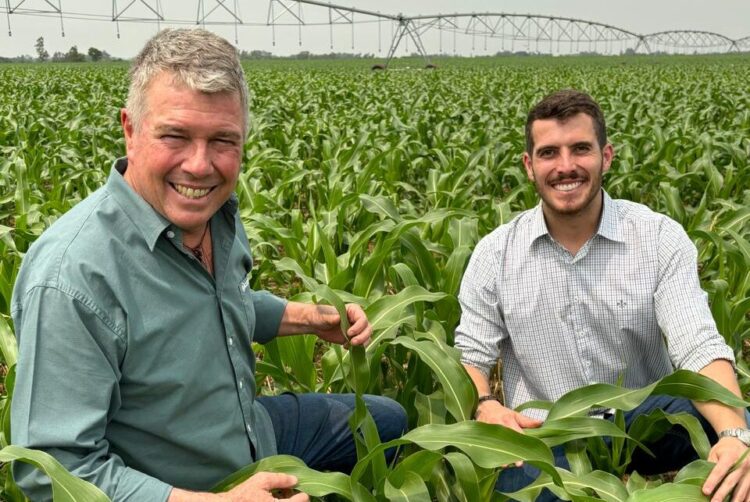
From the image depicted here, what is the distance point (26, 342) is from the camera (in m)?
1.56


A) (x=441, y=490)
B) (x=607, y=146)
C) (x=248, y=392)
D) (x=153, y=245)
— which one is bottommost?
(x=441, y=490)

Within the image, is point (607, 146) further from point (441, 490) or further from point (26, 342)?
point (26, 342)

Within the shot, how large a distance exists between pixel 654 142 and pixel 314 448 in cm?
608

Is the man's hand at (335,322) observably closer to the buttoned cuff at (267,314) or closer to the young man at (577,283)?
the buttoned cuff at (267,314)

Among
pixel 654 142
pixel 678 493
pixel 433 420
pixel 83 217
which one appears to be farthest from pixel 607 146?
pixel 654 142

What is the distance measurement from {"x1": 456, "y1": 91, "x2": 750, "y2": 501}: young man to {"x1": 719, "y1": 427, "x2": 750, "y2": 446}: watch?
10.6 inches

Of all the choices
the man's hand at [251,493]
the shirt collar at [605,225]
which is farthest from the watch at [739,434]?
the man's hand at [251,493]

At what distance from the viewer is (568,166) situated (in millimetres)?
2551

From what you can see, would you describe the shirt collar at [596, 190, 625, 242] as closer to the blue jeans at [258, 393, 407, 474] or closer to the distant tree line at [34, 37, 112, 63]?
the blue jeans at [258, 393, 407, 474]

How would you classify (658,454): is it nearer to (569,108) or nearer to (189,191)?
(569,108)

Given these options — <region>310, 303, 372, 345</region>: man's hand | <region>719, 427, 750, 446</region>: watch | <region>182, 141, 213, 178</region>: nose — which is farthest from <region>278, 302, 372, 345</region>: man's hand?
<region>719, 427, 750, 446</region>: watch

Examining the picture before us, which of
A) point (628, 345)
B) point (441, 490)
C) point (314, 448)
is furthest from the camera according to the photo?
point (628, 345)

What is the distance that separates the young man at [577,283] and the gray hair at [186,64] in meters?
1.20

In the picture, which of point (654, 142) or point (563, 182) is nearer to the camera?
point (563, 182)
